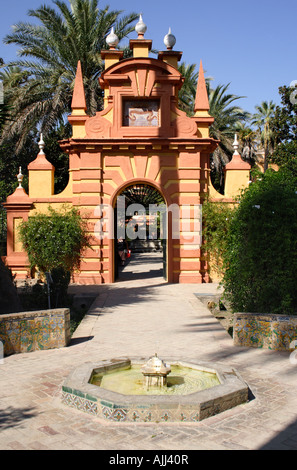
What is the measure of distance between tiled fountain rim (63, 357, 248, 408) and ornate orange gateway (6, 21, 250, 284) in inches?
373

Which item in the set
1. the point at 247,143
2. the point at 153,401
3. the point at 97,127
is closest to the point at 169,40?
the point at 97,127

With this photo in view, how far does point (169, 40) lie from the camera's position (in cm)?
1658

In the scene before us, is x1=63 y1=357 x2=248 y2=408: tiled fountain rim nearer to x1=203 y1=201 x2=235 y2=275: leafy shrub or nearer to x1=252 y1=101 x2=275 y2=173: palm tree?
x1=203 y1=201 x2=235 y2=275: leafy shrub

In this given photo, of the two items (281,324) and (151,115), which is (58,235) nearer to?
(151,115)

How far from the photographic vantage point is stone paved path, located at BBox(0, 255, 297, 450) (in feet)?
13.5

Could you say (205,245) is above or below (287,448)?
above

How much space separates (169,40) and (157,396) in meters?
14.7

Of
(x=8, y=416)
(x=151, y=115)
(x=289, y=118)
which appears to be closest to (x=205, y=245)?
(x=151, y=115)

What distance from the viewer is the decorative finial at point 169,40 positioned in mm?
16531

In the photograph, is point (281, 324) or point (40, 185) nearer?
point (281, 324)

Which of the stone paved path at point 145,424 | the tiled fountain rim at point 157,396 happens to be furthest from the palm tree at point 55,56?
the tiled fountain rim at point 157,396
